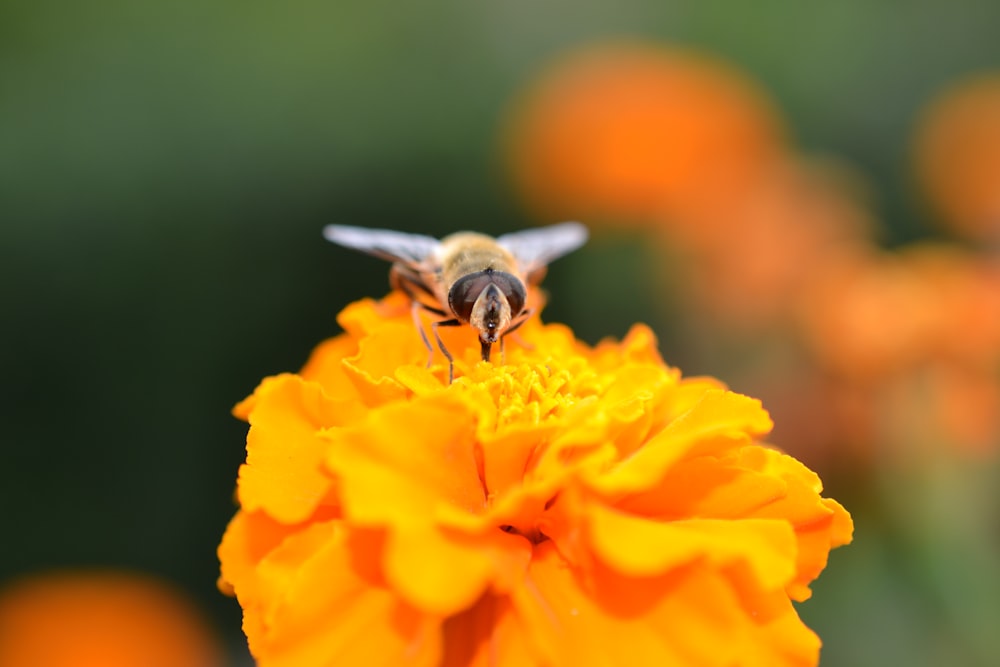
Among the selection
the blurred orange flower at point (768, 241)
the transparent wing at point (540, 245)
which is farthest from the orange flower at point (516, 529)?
the blurred orange flower at point (768, 241)

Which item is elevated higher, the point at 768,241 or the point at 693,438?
the point at 693,438

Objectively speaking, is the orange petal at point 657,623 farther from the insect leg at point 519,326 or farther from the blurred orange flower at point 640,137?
the blurred orange flower at point 640,137

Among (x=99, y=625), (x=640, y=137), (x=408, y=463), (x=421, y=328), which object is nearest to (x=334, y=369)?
(x=421, y=328)

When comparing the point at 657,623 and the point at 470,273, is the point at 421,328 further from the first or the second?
the point at 657,623

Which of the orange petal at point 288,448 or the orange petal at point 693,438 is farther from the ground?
the orange petal at point 693,438

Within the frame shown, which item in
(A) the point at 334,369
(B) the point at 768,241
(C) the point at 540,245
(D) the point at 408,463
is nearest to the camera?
(D) the point at 408,463

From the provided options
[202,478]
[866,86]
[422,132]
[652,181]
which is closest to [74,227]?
[202,478]

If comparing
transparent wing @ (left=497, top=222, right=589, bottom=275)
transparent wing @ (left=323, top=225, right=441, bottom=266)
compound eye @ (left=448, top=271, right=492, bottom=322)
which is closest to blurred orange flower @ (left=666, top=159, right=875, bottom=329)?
transparent wing @ (left=497, top=222, right=589, bottom=275)

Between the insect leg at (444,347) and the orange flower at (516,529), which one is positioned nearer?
the orange flower at (516,529)
